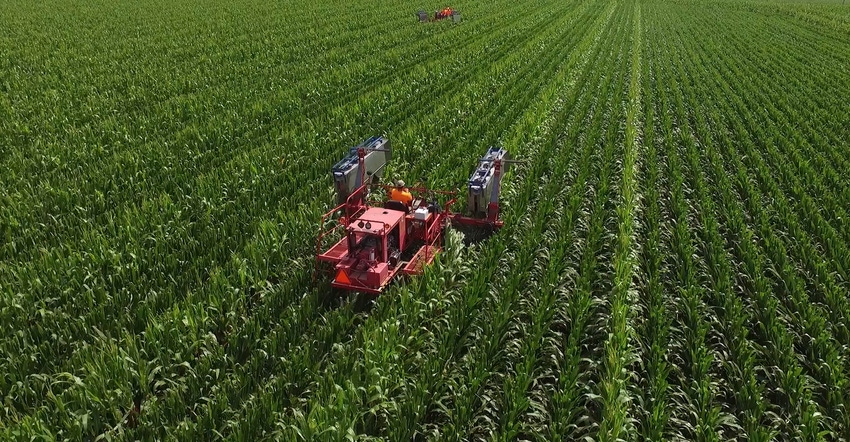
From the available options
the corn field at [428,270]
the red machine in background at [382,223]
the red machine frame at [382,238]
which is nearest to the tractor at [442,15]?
the corn field at [428,270]

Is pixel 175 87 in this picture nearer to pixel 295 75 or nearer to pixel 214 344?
pixel 295 75

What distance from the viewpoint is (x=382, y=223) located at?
24.7 ft

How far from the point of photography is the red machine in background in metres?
7.42

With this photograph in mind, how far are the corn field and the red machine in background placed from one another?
1.10 feet

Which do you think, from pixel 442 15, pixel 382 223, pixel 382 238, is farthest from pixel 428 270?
pixel 442 15

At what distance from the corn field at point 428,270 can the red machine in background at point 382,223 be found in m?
0.33

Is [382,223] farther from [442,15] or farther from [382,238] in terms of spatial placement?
[442,15]

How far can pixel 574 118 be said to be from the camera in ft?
54.3

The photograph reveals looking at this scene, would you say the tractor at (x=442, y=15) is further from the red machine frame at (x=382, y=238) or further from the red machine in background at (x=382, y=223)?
the red machine frame at (x=382, y=238)

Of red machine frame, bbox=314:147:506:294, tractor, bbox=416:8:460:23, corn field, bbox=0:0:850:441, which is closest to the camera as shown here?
corn field, bbox=0:0:850:441

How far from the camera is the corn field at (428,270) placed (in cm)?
565

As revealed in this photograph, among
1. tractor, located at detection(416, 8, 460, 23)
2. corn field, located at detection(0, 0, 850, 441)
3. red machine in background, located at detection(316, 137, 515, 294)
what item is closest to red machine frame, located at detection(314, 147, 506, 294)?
red machine in background, located at detection(316, 137, 515, 294)

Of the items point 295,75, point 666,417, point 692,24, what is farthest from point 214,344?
point 692,24

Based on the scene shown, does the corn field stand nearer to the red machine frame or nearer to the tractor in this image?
the red machine frame
